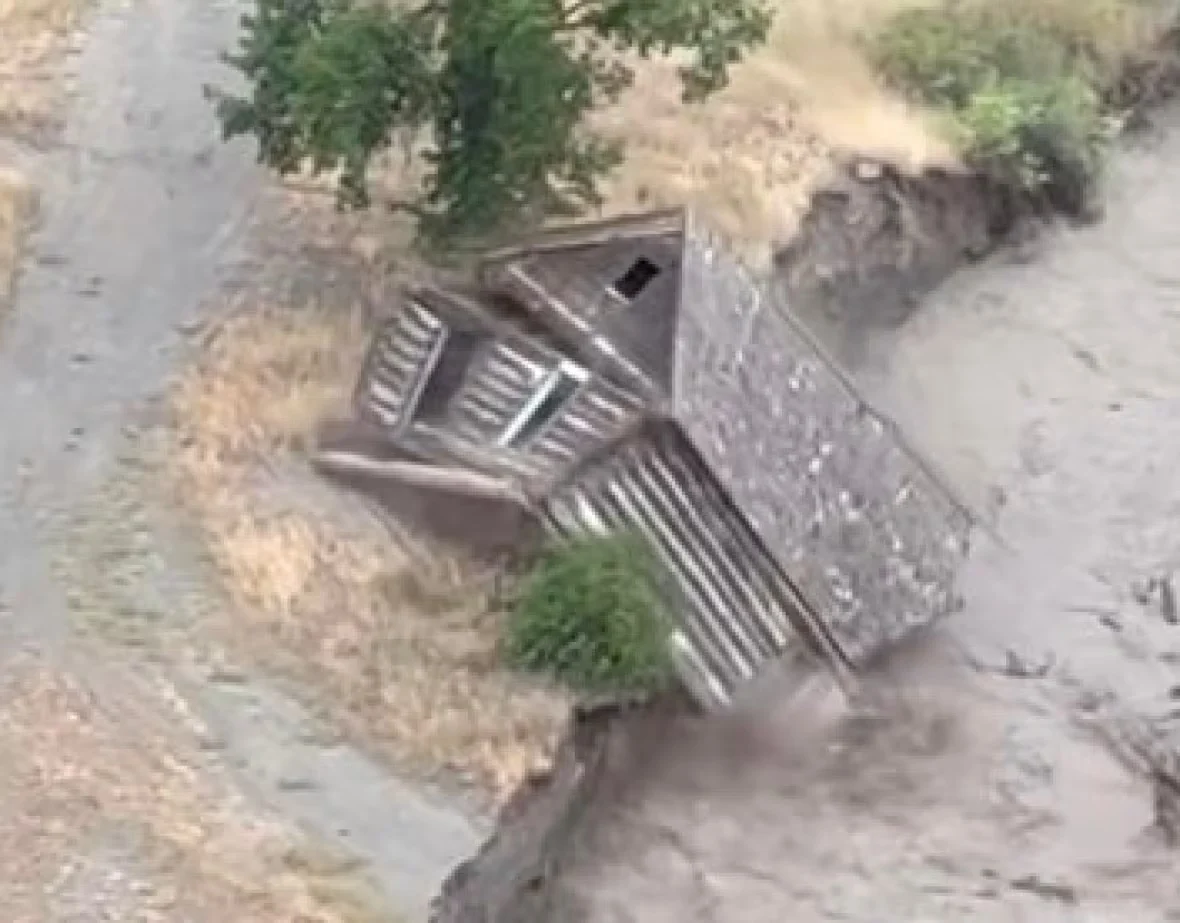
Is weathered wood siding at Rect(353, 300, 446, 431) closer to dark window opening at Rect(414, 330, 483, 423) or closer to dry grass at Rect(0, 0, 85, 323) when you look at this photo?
dark window opening at Rect(414, 330, 483, 423)

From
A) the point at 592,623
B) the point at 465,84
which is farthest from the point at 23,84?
the point at 592,623

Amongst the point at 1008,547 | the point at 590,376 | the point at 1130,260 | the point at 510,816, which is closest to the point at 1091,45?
the point at 1130,260

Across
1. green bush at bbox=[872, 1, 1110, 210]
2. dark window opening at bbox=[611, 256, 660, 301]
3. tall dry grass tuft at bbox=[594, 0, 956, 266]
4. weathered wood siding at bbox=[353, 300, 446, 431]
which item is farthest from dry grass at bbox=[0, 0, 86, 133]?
green bush at bbox=[872, 1, 1110, 210]

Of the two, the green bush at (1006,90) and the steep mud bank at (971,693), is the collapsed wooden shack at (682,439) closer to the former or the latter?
the steep mud bank at (971,693)

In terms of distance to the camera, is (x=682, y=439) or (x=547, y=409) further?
(x=547, y=409)

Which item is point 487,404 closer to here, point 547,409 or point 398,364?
point 547,409

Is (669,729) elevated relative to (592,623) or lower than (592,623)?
lower

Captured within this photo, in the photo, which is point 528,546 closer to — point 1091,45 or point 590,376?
point 590,376
